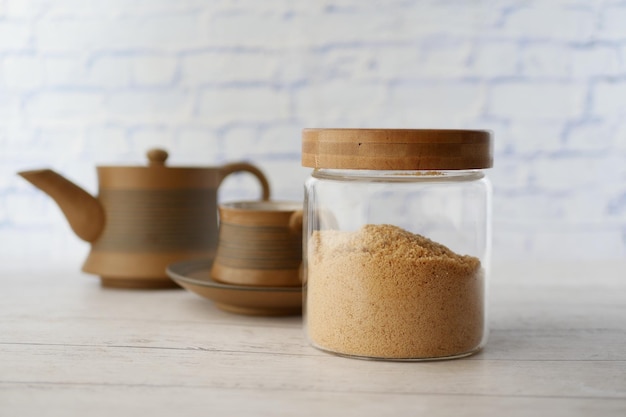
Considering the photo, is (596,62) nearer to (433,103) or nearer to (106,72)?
(433,103)

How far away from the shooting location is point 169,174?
1183mm

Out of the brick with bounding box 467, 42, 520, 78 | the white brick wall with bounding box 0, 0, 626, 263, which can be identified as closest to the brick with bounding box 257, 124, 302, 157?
the white brick wall with bounding box 0, 0, 626, 263

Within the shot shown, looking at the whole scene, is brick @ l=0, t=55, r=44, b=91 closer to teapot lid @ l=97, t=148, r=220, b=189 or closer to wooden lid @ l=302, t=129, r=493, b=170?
teapot lid @ l=97, t=148, r=220, b=189

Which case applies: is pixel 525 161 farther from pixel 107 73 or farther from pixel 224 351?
pixel 224 351

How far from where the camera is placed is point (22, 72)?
1.77m

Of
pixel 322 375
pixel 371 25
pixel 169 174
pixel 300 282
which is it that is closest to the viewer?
pixel 322 375

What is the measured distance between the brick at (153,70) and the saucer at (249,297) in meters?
0.81

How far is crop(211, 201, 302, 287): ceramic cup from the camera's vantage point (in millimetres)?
1003

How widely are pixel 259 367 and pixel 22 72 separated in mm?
1267

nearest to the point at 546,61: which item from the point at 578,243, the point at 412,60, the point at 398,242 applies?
the point at 412,60

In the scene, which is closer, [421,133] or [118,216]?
[421,133]

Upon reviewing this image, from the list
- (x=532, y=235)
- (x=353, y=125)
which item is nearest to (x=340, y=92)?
(x=353, y=125)

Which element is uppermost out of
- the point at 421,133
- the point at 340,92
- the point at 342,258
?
the point at 340,92

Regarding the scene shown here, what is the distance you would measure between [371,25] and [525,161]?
0.47 m
